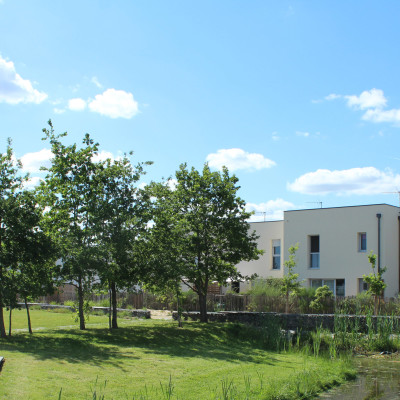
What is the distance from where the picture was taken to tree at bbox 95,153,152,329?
1675cm

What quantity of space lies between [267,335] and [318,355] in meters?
2.69

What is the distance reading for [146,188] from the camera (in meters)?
18.8

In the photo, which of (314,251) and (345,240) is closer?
(345,240)

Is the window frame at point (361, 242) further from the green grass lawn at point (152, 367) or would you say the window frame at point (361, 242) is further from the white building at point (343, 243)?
the green grass lawn at point (152, 367)

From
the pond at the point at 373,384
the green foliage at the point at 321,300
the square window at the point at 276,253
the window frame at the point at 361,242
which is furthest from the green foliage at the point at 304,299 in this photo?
the pond at the point at 373,384

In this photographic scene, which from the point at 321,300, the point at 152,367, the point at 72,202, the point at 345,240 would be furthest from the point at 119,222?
the point at 345,240

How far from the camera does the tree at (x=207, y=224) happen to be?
20.1 metres

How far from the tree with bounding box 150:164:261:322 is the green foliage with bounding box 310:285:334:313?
6129 millimetres

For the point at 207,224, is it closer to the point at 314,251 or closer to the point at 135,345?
the point at 135,345

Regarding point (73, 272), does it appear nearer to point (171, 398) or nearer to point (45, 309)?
point (171, 398)

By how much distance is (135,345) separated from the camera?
48.9 feet

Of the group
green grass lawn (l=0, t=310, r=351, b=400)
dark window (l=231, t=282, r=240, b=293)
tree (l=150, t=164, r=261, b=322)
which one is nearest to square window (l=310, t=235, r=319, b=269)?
dark window (l=231, t=282, r=240, b=293)

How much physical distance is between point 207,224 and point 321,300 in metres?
8.82

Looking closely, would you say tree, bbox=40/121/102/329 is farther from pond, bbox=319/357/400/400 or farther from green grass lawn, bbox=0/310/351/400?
pond, bbox=319/357/400/400
